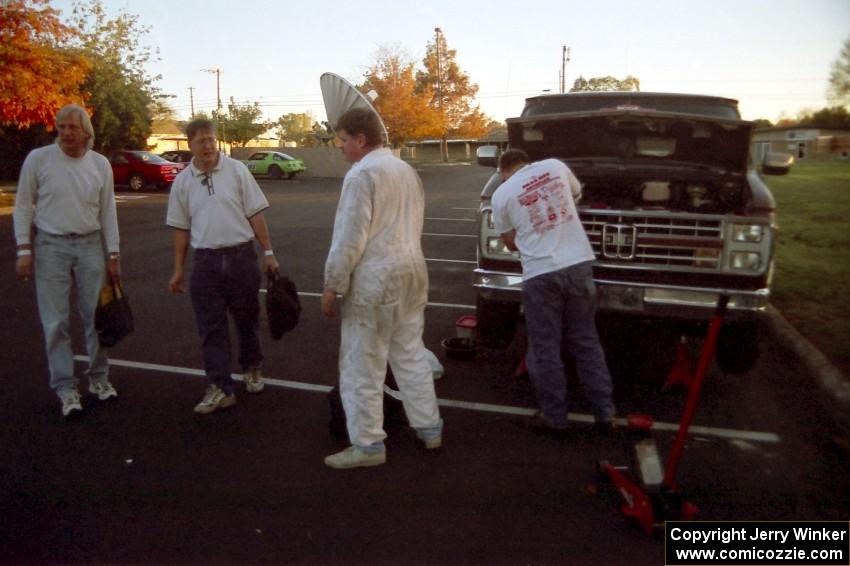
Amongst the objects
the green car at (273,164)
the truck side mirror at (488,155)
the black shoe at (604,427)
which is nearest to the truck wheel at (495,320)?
the black shoe at (604,427)

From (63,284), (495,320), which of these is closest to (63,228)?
(63,284)

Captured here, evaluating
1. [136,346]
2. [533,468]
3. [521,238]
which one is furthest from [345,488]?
[136,346]

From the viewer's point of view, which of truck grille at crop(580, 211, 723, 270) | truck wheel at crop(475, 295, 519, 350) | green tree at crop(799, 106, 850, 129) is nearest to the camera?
truck grille at crop(580, 211, 723, 270)

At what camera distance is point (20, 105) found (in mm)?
18438

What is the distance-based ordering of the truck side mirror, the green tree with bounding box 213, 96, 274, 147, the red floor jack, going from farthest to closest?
the green tree with bounding box 213, 96, 274, 147 → the truck side mirror → the red floor jack

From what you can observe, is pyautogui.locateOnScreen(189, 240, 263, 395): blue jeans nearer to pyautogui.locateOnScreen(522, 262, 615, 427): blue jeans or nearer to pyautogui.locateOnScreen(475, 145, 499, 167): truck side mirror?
pyautogui.locateOnScreen(522, 262, 615, 427): blue jeans

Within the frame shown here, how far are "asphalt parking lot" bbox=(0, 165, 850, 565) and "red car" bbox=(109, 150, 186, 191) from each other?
894 inches

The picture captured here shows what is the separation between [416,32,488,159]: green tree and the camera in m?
57.3

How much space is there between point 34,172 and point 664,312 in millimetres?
4222

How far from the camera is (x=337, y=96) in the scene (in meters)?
4.89

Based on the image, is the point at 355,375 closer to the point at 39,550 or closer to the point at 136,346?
the point at 39,550

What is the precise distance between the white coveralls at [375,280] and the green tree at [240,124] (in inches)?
2085

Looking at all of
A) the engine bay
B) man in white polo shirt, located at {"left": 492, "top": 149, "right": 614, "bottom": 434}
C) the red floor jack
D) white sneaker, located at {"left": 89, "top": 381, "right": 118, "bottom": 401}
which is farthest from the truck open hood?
white sneaker, located at {"left": 89, "top": 381, "right": 118, "bottom": 401}

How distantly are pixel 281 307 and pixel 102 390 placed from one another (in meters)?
1.46
